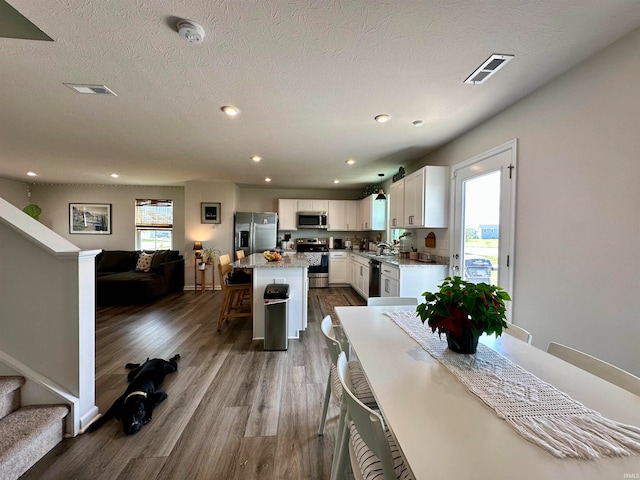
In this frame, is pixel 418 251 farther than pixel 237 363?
Yes

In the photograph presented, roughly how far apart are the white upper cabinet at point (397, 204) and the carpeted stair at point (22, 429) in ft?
13.3

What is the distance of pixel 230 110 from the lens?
2469 millimetres

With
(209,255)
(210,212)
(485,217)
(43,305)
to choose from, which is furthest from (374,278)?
(210,212)

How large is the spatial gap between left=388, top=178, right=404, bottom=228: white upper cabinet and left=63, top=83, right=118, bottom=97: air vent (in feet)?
11.8

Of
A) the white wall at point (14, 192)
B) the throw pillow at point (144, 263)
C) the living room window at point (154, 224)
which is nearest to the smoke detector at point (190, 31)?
the throw pillow at point (144, 263)

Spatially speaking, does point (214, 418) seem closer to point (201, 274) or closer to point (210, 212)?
point (201, 274)

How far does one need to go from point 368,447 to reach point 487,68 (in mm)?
2294

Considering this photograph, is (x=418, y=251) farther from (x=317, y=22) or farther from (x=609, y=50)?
(x=317, y=22)

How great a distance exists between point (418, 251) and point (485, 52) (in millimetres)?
3056

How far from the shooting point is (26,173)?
5078mm

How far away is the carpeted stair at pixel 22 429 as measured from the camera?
1.36 metres

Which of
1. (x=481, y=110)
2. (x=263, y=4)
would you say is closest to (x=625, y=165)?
(x=481, y=110)

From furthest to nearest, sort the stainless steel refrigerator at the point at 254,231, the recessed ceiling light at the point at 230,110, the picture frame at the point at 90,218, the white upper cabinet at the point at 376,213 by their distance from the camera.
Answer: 1. the picture frame at the point at 90,218
2. the stainless steel refrigerator at the point at 254,231
3. the white upper cabinet at the point at 376,213
4. the recessed ceiling light at the point at 230,110

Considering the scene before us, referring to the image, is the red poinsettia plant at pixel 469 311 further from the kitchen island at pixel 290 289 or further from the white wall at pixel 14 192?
the white wall at pixel 14 192
